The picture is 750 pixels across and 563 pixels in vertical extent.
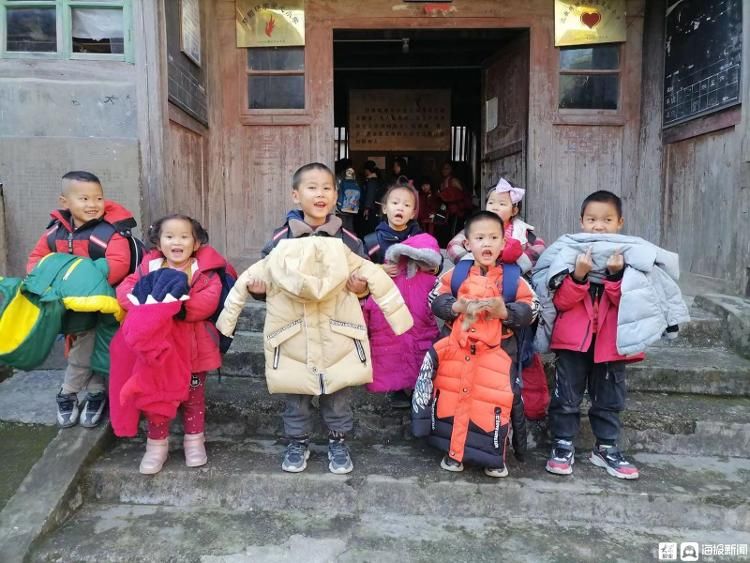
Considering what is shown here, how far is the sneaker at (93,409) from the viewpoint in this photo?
9.87 ft

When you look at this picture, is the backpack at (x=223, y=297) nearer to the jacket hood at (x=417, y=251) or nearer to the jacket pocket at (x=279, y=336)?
the jacket pocket at (x=279, y=336)

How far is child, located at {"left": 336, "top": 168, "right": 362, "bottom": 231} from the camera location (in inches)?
303

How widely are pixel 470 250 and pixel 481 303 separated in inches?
16.2

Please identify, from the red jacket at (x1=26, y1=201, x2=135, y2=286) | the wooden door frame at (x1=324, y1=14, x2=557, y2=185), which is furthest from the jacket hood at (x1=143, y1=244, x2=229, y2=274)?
the wooden door frame at (x1=324, y1=14, x2=557, y2=185)

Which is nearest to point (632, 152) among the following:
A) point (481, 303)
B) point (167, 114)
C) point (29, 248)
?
point (481, 303)

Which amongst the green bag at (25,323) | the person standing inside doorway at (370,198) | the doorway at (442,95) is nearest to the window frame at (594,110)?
the doorway at (442,95)

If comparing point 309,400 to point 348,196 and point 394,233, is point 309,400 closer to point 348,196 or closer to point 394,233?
point 394,233

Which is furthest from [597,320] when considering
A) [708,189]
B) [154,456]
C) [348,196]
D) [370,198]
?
[370,198]

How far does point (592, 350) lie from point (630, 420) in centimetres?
60

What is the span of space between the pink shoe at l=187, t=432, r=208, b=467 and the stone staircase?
48 millimetres

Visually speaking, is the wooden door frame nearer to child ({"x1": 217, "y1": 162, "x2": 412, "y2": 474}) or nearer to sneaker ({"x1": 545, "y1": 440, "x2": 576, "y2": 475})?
child ({"x1": 217, "y1": 162, "x2": 412, "y2": 474})

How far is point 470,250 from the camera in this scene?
9.37 feet

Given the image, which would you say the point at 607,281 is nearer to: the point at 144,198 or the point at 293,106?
the point at 144,198

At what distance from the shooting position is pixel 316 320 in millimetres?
2664
